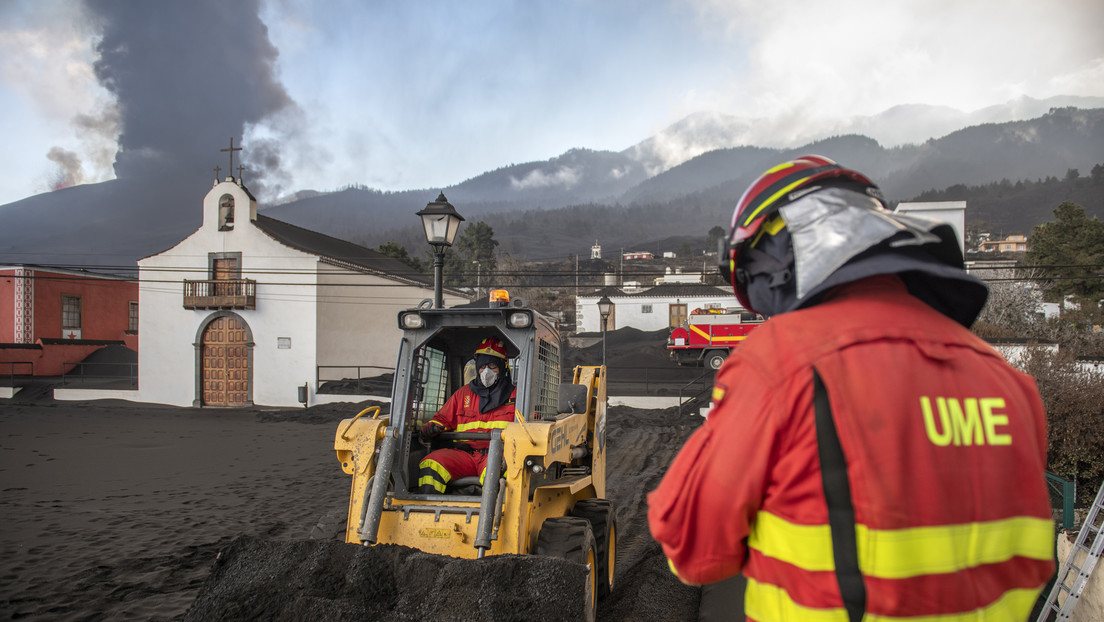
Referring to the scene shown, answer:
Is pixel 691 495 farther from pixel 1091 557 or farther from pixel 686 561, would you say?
pixel 1091 557

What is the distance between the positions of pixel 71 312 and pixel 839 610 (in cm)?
4183

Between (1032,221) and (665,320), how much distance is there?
405ft

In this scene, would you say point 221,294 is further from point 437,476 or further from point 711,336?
point 437,476

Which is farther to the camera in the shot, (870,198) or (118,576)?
(118,576)

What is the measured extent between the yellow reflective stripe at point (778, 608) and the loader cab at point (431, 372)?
337 centimetres

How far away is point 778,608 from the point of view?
1.38m

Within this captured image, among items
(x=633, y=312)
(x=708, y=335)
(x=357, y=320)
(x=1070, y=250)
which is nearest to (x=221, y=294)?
(x=357, y=320)

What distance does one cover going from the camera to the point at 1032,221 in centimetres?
13262

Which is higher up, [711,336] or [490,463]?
[711,336]

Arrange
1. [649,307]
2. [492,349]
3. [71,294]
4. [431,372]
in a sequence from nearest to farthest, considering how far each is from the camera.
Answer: [492,349] < [431,372] < [71,294] < [649,307]

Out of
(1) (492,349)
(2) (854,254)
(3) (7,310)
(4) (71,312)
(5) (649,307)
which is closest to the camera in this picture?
(2) (854,254)

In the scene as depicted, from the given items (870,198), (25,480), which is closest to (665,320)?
(25,480)

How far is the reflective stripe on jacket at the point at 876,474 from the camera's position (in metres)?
1.26

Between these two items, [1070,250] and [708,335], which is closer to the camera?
[1070,250]
